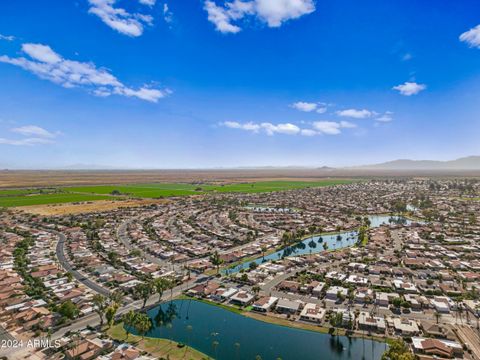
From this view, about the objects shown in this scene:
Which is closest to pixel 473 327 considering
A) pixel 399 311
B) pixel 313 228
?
pixel 399 311

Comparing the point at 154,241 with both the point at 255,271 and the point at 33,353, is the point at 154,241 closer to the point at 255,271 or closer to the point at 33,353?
the point at 255,271

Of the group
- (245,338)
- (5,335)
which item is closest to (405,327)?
(245,338)

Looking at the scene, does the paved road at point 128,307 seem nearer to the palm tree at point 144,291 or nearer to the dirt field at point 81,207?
the palm tree at point 144,291

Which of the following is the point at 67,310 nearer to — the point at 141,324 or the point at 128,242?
the point at 141,324

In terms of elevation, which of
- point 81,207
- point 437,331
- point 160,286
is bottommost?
point 437,331

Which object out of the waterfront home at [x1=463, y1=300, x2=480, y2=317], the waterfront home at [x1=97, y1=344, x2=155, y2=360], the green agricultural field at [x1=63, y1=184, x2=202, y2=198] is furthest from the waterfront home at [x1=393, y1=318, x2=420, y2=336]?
the green agricultural field at [x1=63, y1=184, x2=202, y2=198]

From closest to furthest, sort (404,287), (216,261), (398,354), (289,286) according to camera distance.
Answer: (398,354) < (404,287) < (289,286) < (216,261)
